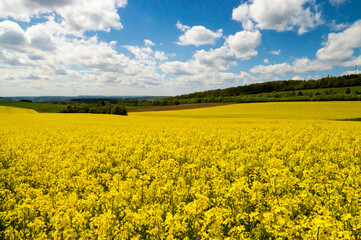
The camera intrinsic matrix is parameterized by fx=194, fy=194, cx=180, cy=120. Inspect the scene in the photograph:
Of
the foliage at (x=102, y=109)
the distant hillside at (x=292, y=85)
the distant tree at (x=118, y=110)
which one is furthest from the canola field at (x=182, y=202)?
the distant hillside at (x=292, y=85)

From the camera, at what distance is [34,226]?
3438 millimetres

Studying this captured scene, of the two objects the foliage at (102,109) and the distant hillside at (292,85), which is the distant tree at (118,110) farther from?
the distant hillside at (292,85)

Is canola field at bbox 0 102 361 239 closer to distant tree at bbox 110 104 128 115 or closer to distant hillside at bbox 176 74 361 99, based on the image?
distant tree at bbox 110 104 128 115

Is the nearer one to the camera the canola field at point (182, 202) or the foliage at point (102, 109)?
the canola field at point (182, 202)

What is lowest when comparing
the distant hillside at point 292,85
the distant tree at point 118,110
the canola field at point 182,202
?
the canola field at point 182,202

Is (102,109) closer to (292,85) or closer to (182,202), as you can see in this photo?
(182,202)

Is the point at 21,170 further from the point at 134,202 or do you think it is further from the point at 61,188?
the point at 134,202

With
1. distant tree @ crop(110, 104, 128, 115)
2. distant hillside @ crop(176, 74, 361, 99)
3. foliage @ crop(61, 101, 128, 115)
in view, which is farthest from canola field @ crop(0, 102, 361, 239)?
distant hillside @ crop(176, 74, 361, 99)

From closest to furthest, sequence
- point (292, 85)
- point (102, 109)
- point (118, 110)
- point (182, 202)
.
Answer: point (182, 202) < point (118, 110) < point (102, 109) < point (292, 85)

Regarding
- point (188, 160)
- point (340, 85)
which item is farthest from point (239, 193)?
point (340, 85)

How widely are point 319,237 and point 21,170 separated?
7956mm

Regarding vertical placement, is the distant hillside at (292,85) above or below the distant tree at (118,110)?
above

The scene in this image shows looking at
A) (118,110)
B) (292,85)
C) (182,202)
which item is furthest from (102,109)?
(292,85)

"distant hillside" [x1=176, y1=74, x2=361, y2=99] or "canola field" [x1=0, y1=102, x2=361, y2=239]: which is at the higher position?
"distant hillside" [x1=176, y1=74, x2=361, y2=99]
